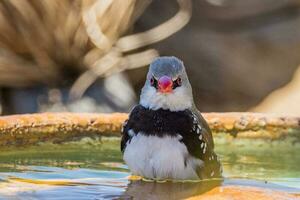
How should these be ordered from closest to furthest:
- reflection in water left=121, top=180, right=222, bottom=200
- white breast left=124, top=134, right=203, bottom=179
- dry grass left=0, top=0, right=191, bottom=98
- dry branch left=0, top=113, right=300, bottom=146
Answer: reflection in water left=121, top=180, right=222, bottom=200 < white breast left=124, top=134, right=203, bottom=179 < dry branch left=0, top=113, right=300, bottom=146 < dry grass left=0, top=0, right=191, bottom=98

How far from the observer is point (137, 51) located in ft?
18.7

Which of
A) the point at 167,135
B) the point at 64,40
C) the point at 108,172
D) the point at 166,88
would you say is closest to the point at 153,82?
the point at 166,88

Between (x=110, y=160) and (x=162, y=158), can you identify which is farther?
(x=110, y=160)

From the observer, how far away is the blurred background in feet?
17.3

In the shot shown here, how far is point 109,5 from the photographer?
5355 millimetres

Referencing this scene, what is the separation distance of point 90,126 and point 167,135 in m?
0.54

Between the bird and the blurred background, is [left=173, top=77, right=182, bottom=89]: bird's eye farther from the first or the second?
the blurred background

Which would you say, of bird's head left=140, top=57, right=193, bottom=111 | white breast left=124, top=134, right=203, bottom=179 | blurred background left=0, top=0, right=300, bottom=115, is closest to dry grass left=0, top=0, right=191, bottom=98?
blurred background left=0, top=0, right=300, bottom=115

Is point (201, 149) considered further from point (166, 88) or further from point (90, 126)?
point (90, 126)

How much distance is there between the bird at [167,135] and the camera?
2521 mm

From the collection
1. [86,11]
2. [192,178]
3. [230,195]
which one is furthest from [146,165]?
[86,11]

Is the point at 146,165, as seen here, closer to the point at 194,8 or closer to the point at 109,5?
the point at 109,5

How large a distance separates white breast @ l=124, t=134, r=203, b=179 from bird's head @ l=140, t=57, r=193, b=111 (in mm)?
131

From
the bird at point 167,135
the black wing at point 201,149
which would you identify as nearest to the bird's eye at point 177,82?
the bird at point 167,135
